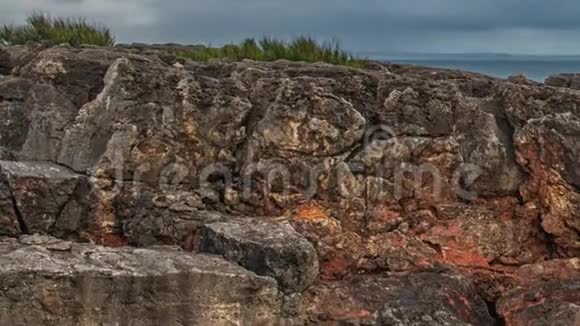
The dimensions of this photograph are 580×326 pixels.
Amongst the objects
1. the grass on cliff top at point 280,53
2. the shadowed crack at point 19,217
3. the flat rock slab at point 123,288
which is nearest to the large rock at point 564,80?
the grass on cliff top at point 280,53

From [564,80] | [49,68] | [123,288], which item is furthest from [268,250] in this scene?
[564,80]

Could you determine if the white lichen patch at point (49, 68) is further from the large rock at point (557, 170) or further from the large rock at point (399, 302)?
the large rock at point (557, 170)

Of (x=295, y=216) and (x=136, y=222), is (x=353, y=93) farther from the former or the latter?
(x=136, y=222)

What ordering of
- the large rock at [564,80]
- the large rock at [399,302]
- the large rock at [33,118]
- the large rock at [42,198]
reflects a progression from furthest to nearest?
the large rock at [564,80] → the large rock at [33,118] → the large rock at [42,198] → the large rock at [399,302]

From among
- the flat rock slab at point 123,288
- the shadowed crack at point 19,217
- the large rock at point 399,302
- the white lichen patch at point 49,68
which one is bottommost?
the large rock at point 399,302

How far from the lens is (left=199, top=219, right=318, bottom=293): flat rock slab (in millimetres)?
5836

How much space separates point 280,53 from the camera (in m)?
8.82

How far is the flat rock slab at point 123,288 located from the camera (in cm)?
524

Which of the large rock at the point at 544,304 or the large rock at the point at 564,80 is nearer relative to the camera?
the large rock at the point at 544,304

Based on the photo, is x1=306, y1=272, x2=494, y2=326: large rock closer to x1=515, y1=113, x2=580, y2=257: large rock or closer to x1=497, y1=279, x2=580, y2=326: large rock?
x1=497, y1=279, x2=580, y2=326: large rock

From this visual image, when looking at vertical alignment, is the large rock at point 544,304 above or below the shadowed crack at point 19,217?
below

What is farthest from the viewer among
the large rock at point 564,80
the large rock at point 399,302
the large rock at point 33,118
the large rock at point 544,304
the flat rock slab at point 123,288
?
the large rock at point 564,80

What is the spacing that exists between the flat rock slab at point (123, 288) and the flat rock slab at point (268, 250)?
125 mm

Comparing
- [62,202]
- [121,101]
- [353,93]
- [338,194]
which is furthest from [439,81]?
[62,202]
